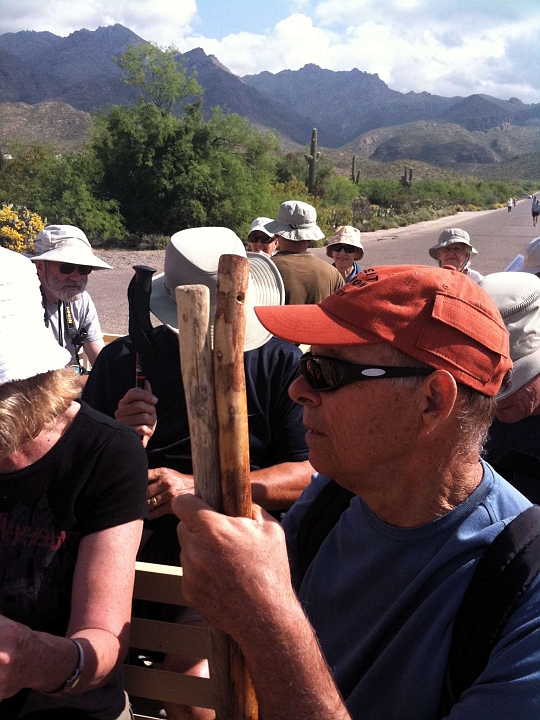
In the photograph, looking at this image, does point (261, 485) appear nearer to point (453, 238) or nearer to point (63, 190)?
point (453, 238)

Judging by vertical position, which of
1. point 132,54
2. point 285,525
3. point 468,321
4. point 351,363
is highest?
point 132,54

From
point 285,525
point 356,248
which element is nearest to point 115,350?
point 285,525

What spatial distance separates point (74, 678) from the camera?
4.91 feet

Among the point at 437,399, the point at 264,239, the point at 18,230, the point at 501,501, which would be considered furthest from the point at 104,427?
the point at 18,230

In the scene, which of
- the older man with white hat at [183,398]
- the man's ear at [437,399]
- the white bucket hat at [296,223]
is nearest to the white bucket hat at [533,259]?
the white bucket hat at [296,223]

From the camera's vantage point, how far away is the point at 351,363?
1.41m

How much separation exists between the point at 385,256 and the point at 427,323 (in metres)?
21.4

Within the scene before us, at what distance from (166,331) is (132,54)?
26.0m

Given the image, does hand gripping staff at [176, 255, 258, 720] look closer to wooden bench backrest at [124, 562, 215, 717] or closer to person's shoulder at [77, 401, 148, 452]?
person's shoulder at [77, 401, 148, 452]

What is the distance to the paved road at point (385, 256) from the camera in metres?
11.8

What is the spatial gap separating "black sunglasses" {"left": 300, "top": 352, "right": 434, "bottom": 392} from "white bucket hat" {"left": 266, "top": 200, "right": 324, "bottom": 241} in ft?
14.7

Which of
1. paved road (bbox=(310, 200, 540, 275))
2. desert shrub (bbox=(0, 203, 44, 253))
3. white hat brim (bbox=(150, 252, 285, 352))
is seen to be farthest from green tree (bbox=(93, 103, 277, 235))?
white hat brim (bbox=(150, 252, 285, 352))

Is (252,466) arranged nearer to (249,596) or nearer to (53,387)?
(53,387)

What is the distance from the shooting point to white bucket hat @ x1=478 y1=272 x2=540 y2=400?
85.0 inches
